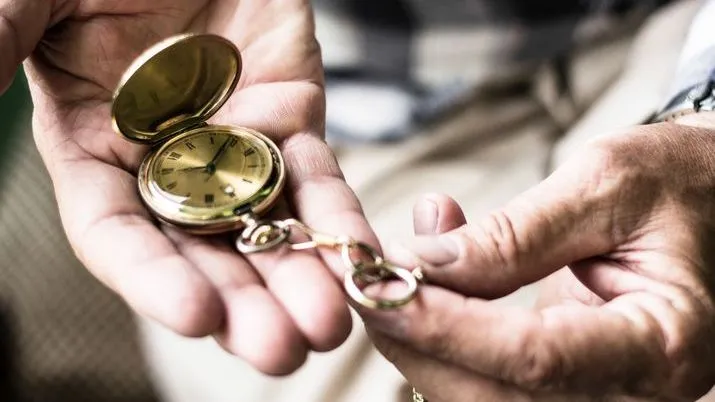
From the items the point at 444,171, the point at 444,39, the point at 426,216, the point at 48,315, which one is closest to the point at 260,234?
the point at 426,216

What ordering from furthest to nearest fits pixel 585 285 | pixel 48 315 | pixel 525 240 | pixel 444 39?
pixel 48 315, pixel 444 39, pixel 585 285, pixel 525 240

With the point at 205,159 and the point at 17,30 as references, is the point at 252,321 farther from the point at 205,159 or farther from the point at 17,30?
the point at 17,30

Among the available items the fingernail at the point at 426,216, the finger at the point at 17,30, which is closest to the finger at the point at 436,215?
the fingernail at the point at 426,216

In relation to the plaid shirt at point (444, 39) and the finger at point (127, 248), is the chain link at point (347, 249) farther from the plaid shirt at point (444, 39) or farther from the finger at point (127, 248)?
the plaid shirt at point (444, 39)

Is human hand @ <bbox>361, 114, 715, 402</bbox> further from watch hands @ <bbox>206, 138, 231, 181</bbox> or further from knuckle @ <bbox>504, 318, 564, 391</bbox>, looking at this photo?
watch hands @ <bbox>206, 138, 231, 181</bbox>

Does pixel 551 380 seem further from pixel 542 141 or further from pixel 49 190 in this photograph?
pixel 49 190

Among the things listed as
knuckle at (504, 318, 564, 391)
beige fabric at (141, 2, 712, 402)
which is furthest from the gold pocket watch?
beige fabric at (141, 2, 712, 402)

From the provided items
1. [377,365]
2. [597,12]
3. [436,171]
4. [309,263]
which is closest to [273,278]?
[309,263]
